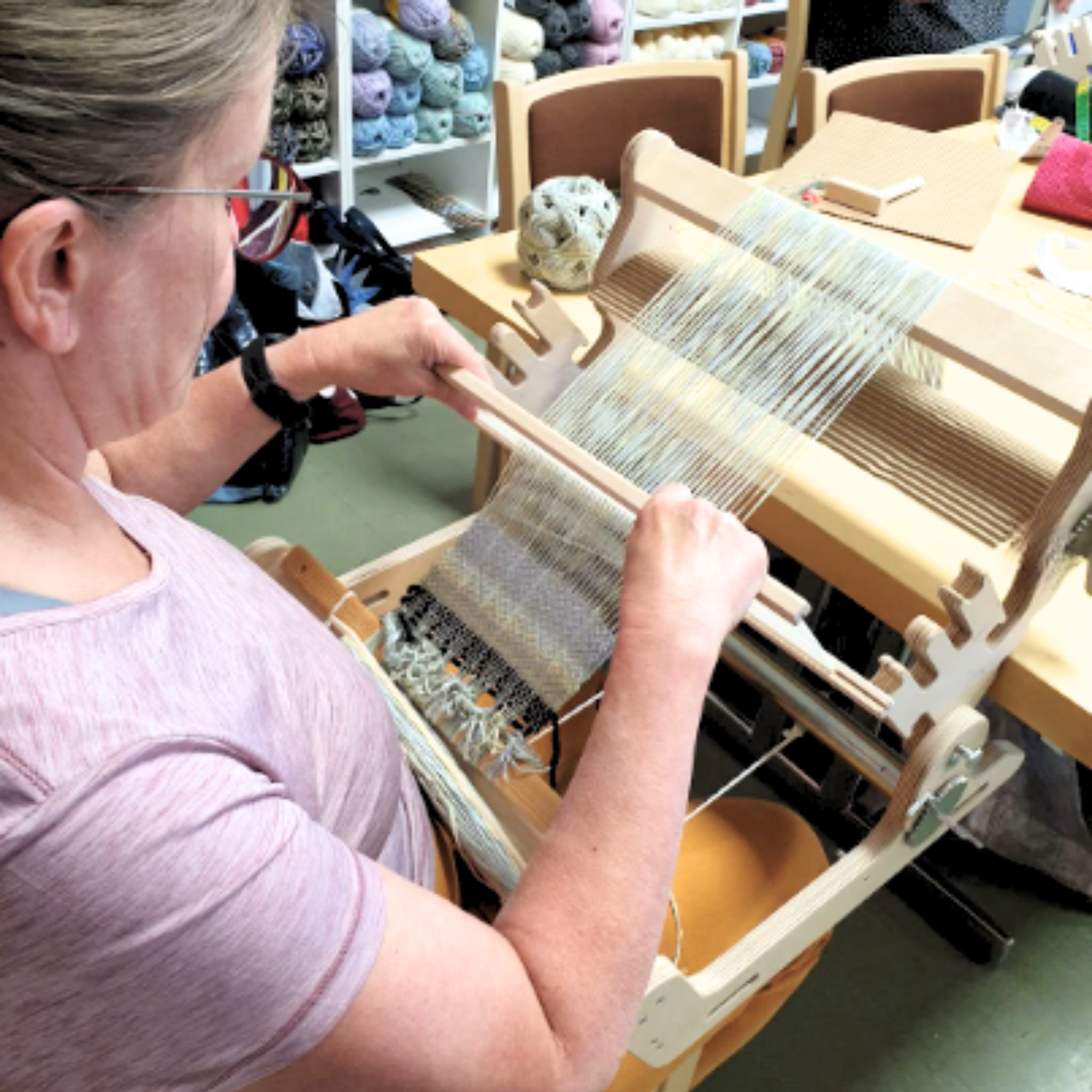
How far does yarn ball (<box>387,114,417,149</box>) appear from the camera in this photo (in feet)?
9.47

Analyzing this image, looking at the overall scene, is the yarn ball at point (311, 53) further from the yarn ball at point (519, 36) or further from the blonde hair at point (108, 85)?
the blonde hair at point (108, 85)

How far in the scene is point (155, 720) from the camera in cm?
49

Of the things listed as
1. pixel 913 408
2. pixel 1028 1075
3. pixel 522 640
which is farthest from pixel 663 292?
pixel 1028 1075

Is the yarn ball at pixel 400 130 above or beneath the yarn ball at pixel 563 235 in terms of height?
beneath

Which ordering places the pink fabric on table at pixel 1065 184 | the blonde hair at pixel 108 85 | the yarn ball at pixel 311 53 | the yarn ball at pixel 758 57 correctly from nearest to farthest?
the blonde hair at pixel 108 85 < the pink fabric on table at pixel 1065 184 < the yarn ball at pixel 311 53 < the yarn ball at pixel 758 57

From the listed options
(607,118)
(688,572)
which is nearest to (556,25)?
(607,118)

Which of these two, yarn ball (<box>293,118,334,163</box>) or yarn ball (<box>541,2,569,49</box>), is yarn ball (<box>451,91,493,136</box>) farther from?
yarn ball (<box>293,118,334,163</box>)

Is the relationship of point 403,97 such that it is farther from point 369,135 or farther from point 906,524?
point 906,524

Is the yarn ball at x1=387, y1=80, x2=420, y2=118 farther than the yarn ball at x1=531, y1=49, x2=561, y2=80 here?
No

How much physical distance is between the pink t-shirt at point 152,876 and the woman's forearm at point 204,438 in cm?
42

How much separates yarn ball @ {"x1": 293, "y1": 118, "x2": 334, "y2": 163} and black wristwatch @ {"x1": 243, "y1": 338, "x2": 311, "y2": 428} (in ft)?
6.44

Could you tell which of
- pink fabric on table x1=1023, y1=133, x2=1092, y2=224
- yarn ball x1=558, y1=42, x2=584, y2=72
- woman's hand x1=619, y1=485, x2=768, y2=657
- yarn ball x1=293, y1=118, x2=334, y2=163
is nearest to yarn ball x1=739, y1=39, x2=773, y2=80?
yarn ball x1=558, y1=42, x2=584, y2=72

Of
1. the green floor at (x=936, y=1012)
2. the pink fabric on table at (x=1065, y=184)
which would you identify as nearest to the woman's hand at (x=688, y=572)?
the green floor at (x=936, y=1012)

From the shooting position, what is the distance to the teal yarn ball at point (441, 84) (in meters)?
2.87
